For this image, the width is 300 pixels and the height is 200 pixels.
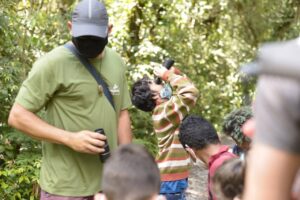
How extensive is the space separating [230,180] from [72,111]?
1.13 metres

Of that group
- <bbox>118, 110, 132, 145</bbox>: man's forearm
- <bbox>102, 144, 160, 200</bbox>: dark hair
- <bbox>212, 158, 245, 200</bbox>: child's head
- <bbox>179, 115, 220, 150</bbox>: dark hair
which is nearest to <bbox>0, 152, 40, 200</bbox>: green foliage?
<bbox>118, 110, 132, 145</bbox>: man's forearm

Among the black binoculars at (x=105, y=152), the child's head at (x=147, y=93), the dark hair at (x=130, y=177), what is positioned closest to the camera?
the dark hair at (x=130, y=177)

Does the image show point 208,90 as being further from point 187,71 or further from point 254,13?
point 254,13

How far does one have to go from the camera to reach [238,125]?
3719mm

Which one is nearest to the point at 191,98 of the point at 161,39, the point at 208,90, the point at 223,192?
the point at 223,192

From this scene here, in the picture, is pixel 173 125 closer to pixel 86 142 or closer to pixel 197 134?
pixel 197 134

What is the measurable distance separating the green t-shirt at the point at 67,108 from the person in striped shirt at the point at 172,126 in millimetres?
773

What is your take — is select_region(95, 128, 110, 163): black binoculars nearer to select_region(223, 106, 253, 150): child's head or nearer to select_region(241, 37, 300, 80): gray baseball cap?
select_region(223, 106, 253, 150): child's head

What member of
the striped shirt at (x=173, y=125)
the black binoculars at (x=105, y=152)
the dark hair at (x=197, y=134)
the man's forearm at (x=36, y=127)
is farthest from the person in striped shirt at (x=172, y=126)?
the man's forearm at (x=36, y=127)

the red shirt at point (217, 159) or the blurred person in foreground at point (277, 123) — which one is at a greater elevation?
the blurred person in foreground at point (277, 123)

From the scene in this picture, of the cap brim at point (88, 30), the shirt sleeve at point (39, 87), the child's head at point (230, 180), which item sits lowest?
the child's head at point (230, 180)

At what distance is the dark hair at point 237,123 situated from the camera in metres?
3.67

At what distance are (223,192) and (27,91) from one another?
1302 millimetres

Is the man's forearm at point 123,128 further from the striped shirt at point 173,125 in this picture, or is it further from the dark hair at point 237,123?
the dark hair at point 237,123
